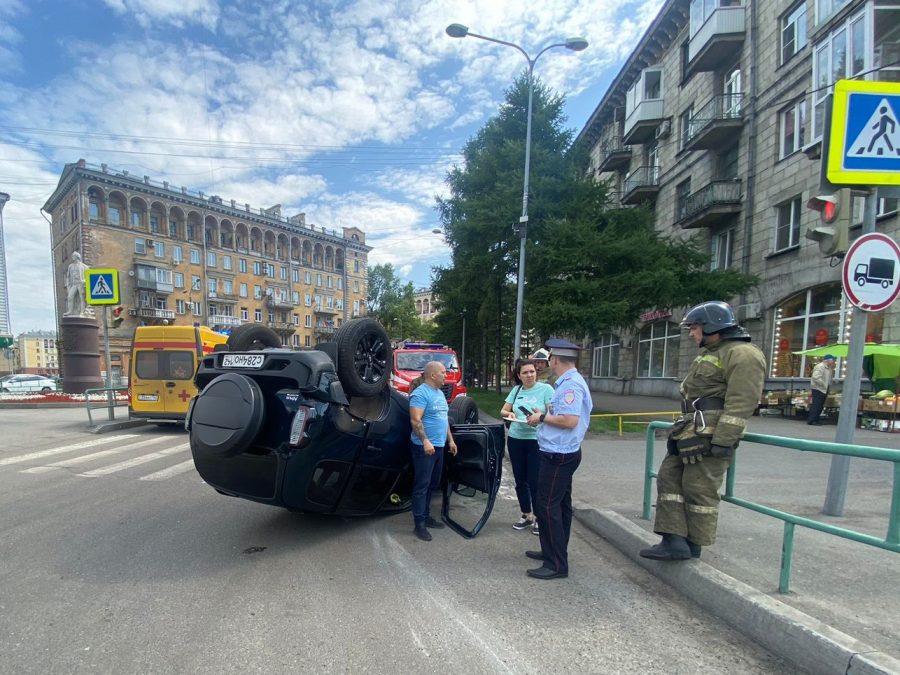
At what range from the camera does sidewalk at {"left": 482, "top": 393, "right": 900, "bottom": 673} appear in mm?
2512

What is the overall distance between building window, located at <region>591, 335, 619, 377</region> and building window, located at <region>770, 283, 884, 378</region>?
11.4 metres

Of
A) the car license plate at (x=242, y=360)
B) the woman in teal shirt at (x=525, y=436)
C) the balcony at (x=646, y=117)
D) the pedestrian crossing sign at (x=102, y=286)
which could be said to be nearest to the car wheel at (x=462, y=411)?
the woman in teal shirt at (x=525, y=436)

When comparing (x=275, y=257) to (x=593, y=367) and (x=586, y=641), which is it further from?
(x=586, y=641)

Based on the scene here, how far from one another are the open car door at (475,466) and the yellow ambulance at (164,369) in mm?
8069

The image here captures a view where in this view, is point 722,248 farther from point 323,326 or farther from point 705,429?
point 323,326

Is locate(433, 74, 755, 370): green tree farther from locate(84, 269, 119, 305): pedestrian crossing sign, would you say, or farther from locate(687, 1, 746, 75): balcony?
locate(84, 269, 119, 305): pedestrian crossing sign

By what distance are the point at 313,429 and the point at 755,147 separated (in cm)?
2034

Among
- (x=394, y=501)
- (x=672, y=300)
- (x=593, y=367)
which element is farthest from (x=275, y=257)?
(x=394, y=501)

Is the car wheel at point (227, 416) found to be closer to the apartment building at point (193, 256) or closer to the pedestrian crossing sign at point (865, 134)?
the pedestrian crossing sign at point (865, 134)

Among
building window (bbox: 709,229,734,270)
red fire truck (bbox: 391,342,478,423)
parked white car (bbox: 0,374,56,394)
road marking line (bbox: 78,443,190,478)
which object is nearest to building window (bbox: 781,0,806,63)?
building window (bbox: 709,229,734,270)

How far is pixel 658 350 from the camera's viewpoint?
23.7 metres

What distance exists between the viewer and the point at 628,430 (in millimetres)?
11430

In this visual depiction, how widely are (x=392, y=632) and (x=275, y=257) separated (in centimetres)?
7034

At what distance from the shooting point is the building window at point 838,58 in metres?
12.9
